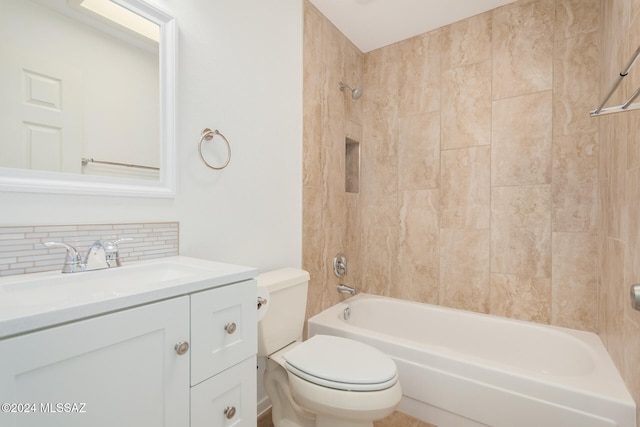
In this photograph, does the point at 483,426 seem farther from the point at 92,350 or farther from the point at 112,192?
the point at 112,192

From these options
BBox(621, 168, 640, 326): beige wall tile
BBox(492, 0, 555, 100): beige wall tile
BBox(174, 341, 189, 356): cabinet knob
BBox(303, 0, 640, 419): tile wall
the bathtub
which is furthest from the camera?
BBox(492, 0, 555, 100): beige wall tile

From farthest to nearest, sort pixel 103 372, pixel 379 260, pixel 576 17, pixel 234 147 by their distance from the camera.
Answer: pixel 379 260 < pixel 576 17 < pixel 234 147 < pixel 103 372

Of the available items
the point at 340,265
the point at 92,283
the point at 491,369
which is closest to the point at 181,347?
the point at 92,283

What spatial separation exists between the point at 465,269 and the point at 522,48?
5.09ft

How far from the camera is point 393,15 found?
207 centimetres

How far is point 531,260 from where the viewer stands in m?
1.91

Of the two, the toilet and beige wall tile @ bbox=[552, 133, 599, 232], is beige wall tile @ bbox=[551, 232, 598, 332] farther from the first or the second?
the toilet

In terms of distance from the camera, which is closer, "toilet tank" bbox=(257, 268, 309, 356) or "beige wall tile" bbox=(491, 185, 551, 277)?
"toilet tank" bbox=(257, 268, 309, 356)

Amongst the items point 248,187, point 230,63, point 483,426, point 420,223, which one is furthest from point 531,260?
point 230,63

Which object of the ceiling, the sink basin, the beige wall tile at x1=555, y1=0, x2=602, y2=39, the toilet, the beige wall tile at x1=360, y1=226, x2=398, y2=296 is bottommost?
the toilet

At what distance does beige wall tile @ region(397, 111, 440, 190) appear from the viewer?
2252 millimetres

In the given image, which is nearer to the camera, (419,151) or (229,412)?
(229,412)

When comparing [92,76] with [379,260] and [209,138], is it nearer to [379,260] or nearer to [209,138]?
[209,138]

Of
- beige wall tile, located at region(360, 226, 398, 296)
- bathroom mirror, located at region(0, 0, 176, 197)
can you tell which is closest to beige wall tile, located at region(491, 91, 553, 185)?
beige wall tile, located at region(360, 226, 398, 296)
